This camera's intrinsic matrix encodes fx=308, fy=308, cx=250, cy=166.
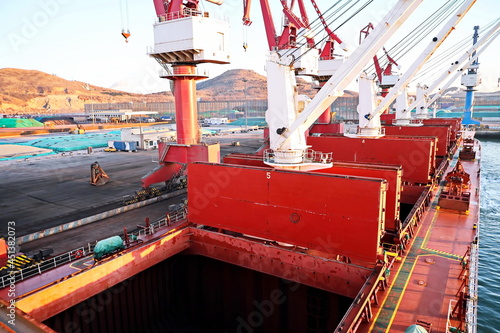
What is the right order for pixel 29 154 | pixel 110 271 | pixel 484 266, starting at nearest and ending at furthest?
1. pixel 110 271
2. pixel 484 266
3. pixel 29 154

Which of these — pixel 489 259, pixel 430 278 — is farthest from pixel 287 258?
pixel 489 259

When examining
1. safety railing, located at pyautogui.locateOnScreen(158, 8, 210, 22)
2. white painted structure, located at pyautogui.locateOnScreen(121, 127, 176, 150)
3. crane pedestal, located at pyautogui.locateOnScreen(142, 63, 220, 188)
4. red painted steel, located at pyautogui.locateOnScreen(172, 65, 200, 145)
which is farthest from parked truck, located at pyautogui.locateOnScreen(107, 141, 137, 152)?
safety railing, located at pyautogui.locateOnScreen(158, 8, 210, 22)

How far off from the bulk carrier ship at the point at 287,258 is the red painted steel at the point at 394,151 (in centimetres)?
302

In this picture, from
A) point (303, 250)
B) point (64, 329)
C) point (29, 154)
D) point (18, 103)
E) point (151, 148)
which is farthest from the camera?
point (18, 103)

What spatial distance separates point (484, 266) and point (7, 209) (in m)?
35.8

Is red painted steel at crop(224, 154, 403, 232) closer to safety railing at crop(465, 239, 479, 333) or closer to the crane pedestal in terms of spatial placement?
safety railing at crop(465, 239, 479, 333)

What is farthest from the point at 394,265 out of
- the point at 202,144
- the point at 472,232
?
the point at 202,144

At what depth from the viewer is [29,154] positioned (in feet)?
179

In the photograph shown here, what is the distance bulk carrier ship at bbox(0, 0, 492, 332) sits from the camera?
11.7 metres

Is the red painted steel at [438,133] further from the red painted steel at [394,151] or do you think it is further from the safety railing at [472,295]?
the safety railing at [472,295]

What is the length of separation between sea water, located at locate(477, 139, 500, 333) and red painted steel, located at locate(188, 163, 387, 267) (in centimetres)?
921

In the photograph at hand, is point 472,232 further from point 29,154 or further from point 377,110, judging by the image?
point 29,154

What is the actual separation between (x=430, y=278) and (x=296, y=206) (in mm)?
6033

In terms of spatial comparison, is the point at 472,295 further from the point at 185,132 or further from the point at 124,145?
the point at 124,145
